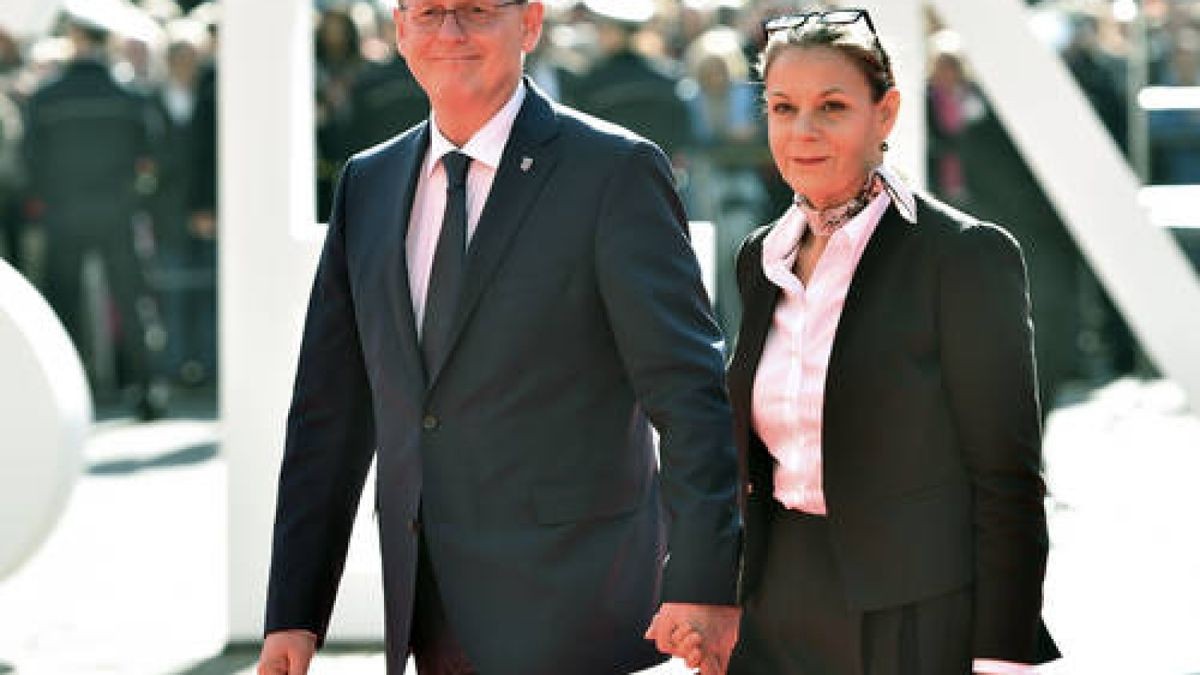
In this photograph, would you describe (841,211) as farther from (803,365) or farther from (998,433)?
(998,433)

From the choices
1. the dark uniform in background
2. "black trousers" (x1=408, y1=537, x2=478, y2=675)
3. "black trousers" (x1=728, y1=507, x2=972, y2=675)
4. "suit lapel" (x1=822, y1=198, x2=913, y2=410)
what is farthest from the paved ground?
the dark uniform in background

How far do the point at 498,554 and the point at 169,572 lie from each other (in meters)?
4.86

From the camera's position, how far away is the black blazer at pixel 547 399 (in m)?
3.40

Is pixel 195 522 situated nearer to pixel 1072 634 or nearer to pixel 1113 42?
pixel 1072 634

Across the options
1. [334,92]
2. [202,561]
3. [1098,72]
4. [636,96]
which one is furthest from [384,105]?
[1098,72]

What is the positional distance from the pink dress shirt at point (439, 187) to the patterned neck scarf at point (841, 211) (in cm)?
43

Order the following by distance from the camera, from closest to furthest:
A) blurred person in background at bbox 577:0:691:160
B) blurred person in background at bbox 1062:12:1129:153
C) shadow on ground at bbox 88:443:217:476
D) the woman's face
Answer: the woman's face
blurred person in background at bbox 1062:12:1129:153
shadow on ground at bbox 88:443:217:476
blurred person in background at bbox 577:0:691:160

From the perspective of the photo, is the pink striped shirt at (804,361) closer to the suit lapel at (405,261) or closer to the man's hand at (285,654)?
the suit lapel at (405,261)

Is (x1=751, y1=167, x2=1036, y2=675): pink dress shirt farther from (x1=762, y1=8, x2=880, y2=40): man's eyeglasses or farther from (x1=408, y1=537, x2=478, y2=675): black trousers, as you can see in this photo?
(x1=408, y1=537, x2=478, y2=675): black trousers

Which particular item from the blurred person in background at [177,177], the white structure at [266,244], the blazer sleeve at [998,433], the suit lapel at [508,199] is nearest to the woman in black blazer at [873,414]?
the blazer sleeve at [998,433]

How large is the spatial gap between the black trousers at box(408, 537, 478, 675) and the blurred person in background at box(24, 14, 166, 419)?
938 centimetres

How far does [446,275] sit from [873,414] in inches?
24.6

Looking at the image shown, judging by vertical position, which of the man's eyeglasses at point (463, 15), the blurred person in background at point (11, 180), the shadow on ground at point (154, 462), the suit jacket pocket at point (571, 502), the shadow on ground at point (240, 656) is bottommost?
the shadow on ground at point (154, 462)

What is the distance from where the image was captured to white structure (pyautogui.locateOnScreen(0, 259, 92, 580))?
6.24 metres
